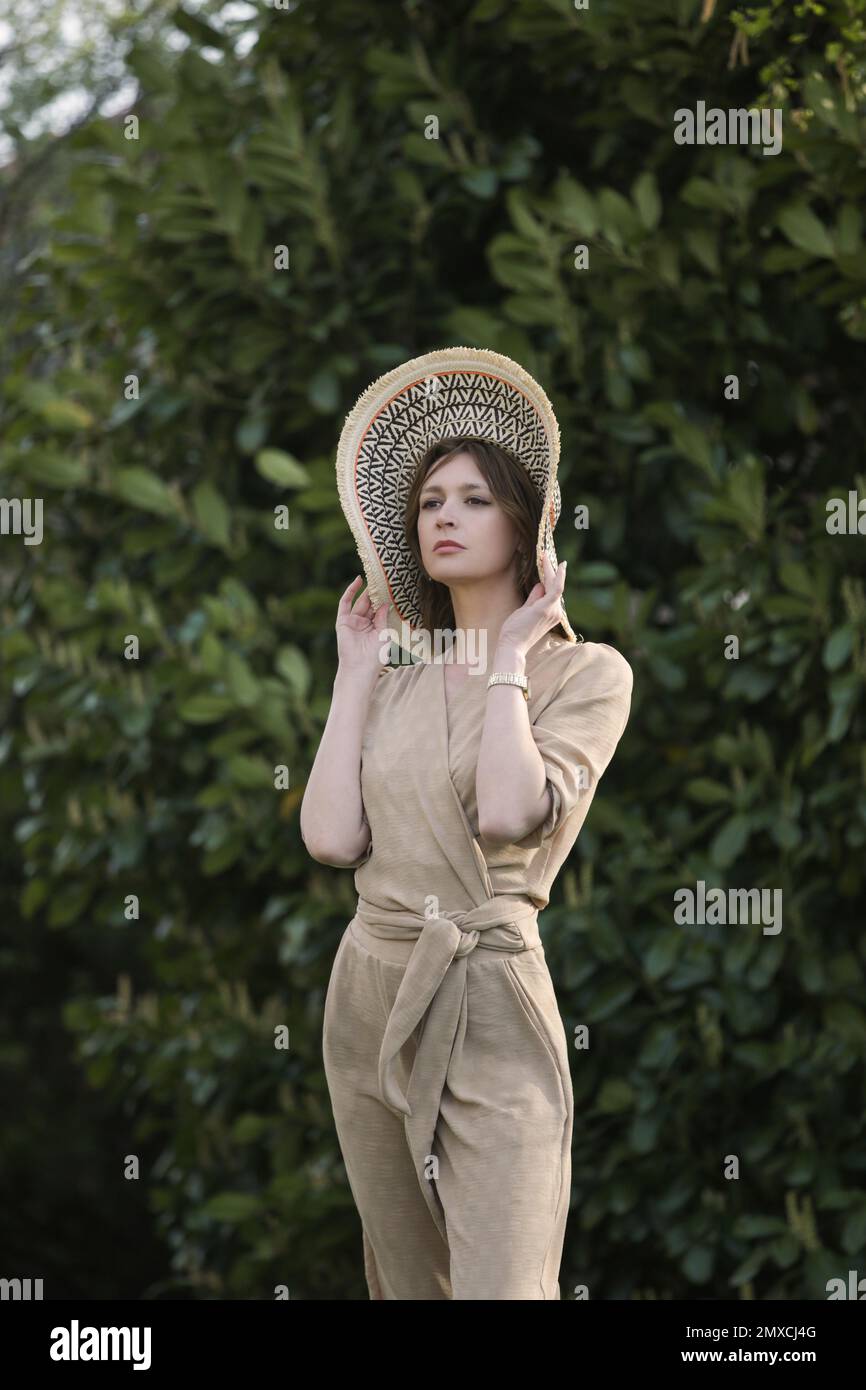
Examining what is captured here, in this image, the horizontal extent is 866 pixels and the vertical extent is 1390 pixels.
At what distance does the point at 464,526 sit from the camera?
2512 millimetres

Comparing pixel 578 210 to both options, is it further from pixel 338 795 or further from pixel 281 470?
pixel 338 795

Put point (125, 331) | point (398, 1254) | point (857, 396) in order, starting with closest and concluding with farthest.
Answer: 1. point (398, 1254)
2. point (857, 396)
3. point (125, 331)

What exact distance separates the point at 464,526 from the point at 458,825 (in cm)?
47

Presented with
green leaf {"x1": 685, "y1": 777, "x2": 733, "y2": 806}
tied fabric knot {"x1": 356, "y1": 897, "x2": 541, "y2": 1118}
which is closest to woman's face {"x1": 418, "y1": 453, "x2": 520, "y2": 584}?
tied fabric knot {"x1": 356, "y1": 897, "x2": 541, "y2": 1118}

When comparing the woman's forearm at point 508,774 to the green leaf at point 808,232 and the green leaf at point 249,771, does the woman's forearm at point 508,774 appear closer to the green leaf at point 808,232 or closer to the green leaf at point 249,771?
the green leaf at point 808,232

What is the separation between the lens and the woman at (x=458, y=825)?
2.33 metres

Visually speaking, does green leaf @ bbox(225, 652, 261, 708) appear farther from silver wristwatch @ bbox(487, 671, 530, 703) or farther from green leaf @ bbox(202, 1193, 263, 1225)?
silver wristwatch @ bbox(487, 671, 530, 703)

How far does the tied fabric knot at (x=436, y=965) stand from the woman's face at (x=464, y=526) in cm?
52

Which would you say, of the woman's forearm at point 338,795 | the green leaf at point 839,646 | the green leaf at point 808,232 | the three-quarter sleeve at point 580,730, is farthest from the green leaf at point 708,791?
the woman's forearm at point 338,795

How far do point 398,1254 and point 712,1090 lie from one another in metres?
1.82

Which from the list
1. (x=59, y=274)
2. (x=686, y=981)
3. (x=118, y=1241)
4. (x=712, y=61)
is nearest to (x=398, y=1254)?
(x=686, y=981)

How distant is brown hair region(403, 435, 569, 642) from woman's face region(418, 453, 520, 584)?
0.04 feet

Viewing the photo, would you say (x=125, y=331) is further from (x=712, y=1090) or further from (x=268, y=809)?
(x=712, y=1090)

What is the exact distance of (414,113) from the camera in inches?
175
